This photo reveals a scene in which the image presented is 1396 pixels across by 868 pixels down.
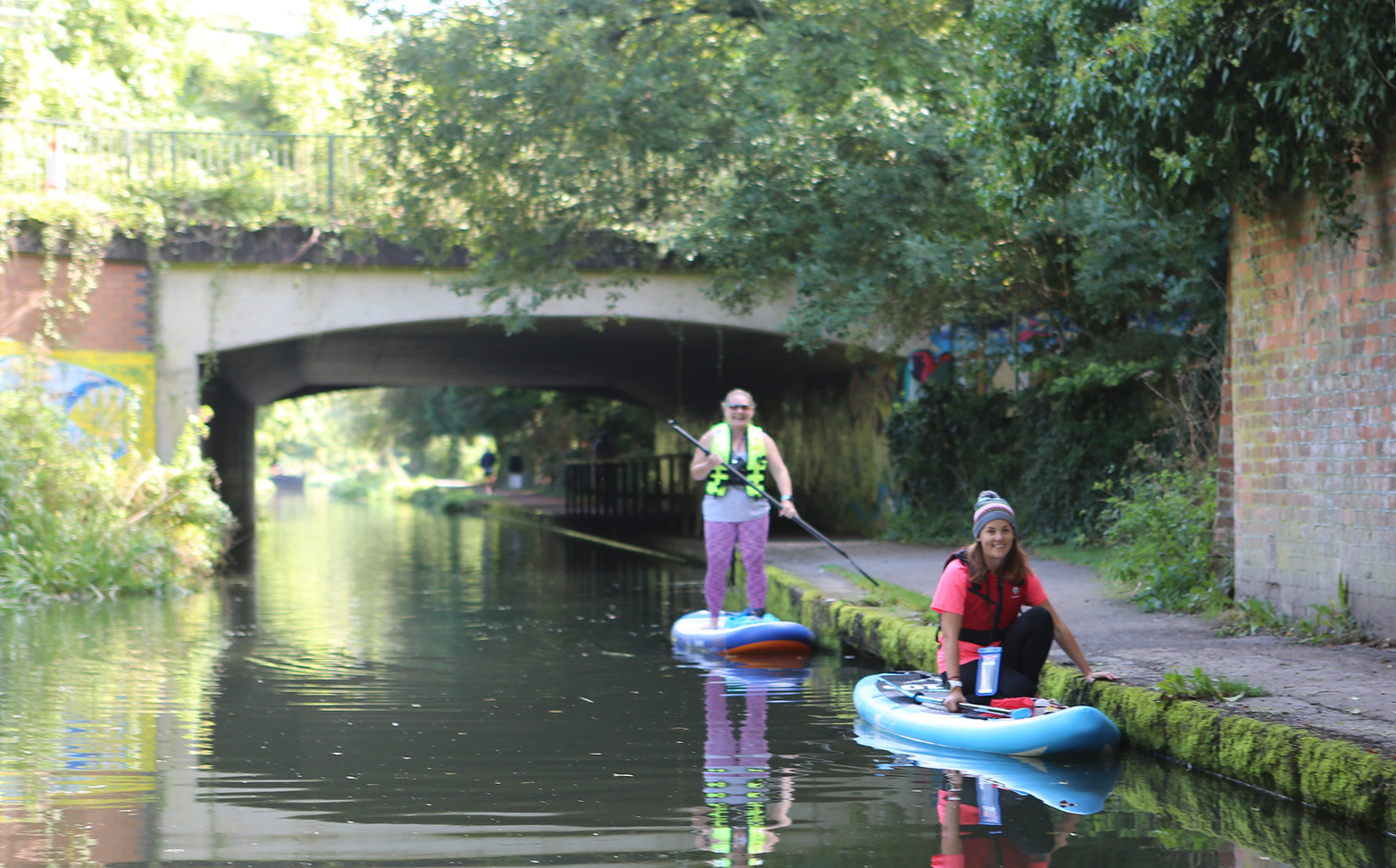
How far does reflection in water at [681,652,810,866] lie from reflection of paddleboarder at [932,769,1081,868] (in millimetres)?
626

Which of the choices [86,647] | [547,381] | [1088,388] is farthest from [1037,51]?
[547,381]

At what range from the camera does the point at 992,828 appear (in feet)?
18.8

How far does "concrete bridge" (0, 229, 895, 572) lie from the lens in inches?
725

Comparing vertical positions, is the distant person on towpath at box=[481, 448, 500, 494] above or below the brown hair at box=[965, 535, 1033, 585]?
below

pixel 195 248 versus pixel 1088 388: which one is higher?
pixel 195 248

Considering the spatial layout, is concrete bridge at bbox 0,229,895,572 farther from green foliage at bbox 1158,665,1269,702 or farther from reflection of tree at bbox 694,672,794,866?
green foliage at bbox 1158,665,1269,702

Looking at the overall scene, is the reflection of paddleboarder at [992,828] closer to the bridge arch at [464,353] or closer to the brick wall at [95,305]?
the bridge arch at [464,353]

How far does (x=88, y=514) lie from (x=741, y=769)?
10.5 metres

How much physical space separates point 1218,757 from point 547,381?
24939 millimetres

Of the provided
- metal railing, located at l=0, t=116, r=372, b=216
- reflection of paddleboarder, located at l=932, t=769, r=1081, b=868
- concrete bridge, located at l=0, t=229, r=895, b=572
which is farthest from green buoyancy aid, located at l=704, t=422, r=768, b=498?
metal railing, located at l=0, t=116, r=372, b=216

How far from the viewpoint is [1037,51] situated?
10.3 m

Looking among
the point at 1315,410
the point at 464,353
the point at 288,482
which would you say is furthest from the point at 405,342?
the point at 288,482

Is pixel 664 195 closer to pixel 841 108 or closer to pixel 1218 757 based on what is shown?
pixel 841 108

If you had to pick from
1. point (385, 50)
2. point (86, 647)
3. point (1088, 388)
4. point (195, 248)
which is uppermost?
point (385, 50)
